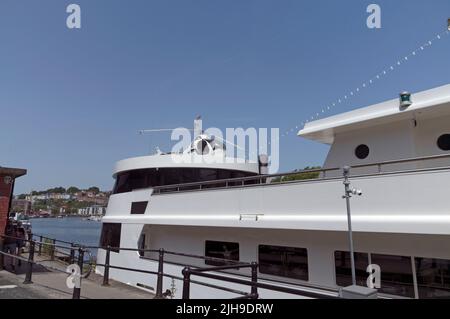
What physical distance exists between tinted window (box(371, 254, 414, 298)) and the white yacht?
0.6 inches

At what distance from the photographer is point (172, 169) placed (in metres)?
11.2

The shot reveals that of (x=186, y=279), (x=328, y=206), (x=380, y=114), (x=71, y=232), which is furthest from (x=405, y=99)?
(x=71, y=232)

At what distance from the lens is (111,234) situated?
11.6m

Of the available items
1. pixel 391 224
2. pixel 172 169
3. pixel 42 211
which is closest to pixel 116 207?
pixel 172 169

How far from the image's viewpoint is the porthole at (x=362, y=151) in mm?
8078

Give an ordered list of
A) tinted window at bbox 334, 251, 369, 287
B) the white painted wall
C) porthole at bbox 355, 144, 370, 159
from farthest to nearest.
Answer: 1. porthole at bbox 355, 144, 370, 159
2. tinted window at bbox 334, 251, 369, 287
3. the white painted wall

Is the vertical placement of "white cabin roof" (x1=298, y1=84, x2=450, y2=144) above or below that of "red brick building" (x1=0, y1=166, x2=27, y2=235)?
above

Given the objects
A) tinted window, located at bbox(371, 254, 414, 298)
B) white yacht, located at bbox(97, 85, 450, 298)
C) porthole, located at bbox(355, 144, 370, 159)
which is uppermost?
porthole, located at bbox(355, 144, 370, 159)

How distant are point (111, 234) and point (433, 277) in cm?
929

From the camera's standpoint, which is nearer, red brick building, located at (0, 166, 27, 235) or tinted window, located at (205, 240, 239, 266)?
tinted window, located at (205, 240, 239, 266)

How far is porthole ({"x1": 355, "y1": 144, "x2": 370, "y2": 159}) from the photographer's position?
8078mm

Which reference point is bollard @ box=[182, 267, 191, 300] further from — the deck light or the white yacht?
the deck light

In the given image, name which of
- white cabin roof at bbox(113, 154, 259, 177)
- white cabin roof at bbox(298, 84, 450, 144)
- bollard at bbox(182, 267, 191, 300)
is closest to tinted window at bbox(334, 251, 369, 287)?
white cabin roof at bbox(298, 84, 450, 144)
